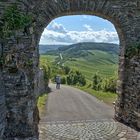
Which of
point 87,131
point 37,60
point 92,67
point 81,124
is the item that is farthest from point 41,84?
point 92,67

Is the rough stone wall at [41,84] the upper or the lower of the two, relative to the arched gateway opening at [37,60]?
lower

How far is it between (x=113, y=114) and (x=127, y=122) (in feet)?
5.93

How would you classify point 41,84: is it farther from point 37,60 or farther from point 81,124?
point 37,60

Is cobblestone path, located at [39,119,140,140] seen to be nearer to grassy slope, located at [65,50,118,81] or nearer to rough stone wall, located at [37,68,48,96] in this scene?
rough stone wall, located at [37,68,48,96]

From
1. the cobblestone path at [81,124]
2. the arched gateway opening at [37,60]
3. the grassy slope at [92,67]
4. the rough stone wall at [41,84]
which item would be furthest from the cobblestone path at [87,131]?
the grassy slope at [92,67]

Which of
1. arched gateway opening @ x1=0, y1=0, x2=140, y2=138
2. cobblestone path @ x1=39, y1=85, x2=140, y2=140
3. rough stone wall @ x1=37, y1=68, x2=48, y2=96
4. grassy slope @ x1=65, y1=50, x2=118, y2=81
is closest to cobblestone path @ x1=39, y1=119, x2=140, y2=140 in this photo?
cobblestone path @ x1=39, y1=85, x2=140, y2=140

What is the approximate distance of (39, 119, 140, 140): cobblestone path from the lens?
10961 mm

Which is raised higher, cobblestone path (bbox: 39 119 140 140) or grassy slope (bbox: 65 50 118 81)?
cobblestone path (bbox: 39 119 140 140)

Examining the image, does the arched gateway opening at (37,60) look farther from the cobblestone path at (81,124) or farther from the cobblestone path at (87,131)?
the cobblestone path at (81,124)

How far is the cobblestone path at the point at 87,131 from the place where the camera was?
10961 millimetres

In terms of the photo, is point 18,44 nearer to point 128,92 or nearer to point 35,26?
point 35,26

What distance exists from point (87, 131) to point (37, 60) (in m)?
2.68

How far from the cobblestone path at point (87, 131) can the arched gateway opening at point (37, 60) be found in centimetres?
45

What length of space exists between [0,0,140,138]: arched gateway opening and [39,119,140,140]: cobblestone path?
1.47 ft
